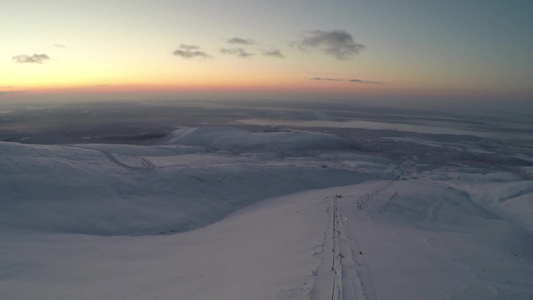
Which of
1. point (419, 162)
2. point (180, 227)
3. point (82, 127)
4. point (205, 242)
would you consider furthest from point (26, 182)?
point (82, 127)

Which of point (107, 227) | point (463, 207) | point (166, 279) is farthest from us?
point (463, 207)

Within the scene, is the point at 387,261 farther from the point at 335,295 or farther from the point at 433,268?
the point at 335,295

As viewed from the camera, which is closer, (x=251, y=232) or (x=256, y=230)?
(x=251, y=232)
